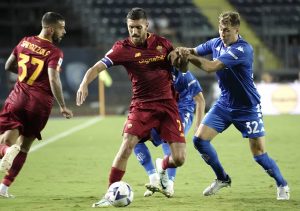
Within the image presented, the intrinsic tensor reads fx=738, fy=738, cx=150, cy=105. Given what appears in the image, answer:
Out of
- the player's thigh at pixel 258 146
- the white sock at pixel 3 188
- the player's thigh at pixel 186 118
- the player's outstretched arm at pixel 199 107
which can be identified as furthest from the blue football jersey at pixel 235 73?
the white sock at pixel 3 188

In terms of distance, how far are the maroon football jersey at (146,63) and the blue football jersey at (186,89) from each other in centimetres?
108

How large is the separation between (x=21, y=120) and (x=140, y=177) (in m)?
2.41

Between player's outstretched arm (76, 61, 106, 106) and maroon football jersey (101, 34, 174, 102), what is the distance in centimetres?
15

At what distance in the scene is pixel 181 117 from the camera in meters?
9.52

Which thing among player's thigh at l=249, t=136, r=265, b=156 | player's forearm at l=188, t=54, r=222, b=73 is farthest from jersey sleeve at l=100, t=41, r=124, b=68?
player's thigh at l=249, t=136, r=265, b=156

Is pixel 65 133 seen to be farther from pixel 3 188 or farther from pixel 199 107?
pixel 3 188

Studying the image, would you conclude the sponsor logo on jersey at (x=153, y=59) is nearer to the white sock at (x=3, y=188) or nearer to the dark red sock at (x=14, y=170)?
the dark red sock at (x=14, y=170)

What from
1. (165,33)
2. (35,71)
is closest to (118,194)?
(35,71)

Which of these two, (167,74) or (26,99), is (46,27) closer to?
(26,99)

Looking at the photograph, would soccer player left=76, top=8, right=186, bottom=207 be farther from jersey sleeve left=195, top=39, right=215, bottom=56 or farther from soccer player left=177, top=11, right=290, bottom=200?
jersey sleeve left=195, top=39, right=215, bottom=56

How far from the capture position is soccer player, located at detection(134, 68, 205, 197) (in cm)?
866

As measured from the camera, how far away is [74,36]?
3055cm

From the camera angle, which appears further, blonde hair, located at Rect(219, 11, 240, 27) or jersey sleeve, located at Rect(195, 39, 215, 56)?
jersey sleeve, located at Rect(195, 39, 215, 56)

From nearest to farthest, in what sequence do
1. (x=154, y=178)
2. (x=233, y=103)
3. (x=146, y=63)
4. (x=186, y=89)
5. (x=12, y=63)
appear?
(x=146, y=63) < (x=233, y=103) < (x=154, y=178) < (x=12, y=63) < (x=186, y=89)
